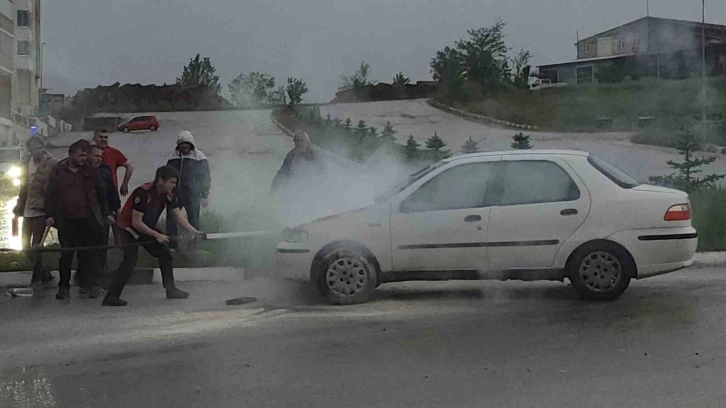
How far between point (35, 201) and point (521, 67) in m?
8.68

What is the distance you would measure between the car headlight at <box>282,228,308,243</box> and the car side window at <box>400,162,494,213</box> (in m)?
1.00

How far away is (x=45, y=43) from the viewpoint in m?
14.7

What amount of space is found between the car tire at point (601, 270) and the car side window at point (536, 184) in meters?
0.56

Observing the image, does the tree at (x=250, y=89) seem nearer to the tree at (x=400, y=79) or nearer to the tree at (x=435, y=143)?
the tree at (x=400, y=79)

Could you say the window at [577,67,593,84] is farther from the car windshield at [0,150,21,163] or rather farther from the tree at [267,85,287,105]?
the car windshield at [0,150,21,163]

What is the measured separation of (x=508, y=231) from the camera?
29.7 ft

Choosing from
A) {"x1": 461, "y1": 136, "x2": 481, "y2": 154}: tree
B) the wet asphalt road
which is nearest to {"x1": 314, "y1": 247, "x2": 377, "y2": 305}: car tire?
A: the wet asphalt road

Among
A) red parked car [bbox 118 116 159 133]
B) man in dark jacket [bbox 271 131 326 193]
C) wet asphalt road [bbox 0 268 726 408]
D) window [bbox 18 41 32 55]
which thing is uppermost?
window [bbox 18 41 32 55]

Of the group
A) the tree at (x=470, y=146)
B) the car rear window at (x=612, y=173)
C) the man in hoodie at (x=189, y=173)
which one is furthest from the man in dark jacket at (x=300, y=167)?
the car rear window at (x=612, y=173)

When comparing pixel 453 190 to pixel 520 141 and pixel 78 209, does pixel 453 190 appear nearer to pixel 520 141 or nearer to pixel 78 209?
pixel 78 209

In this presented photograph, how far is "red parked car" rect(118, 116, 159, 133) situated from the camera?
14.7 meters

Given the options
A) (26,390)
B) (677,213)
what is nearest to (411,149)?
(677,213)

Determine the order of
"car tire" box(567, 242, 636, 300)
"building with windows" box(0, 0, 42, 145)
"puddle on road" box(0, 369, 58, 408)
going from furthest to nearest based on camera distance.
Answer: "building with windows" box(0, 0, 42, 145) < "car tire" box(567, 242, 636, 300) < "puddle on road" box(0, 369, 58, 408)

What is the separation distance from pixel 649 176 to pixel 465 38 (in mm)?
3839
